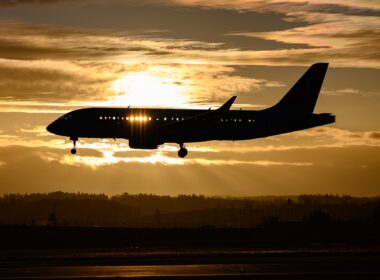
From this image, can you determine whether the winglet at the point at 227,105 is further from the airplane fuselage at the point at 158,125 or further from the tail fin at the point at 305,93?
the tail fin at the point at 305,93

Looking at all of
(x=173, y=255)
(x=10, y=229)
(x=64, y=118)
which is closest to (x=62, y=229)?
(x=10, y=229)

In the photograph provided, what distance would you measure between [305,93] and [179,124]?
20883 millimetres

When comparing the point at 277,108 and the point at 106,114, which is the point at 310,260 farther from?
the point at 277,108

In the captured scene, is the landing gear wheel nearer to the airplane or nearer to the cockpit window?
the airplane

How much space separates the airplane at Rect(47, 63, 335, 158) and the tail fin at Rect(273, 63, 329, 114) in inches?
57.2

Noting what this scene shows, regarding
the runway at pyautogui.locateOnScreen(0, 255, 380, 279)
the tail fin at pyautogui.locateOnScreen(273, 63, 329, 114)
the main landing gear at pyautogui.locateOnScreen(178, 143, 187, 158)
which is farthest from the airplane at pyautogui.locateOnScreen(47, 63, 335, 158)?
the runway at pyautogui.locateOnScreen(0, 255, 380, 279)

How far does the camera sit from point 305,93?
10069 cm

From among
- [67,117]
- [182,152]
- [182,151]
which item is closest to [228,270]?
[182,152]

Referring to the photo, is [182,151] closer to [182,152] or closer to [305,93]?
[182,152]

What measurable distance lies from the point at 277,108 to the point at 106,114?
898 inches

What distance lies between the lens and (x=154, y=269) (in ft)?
153

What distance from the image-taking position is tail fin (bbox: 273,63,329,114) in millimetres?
99000

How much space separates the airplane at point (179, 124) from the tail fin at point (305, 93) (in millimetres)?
1452

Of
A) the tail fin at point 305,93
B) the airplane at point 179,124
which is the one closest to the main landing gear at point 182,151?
the airplane at point 179,124
